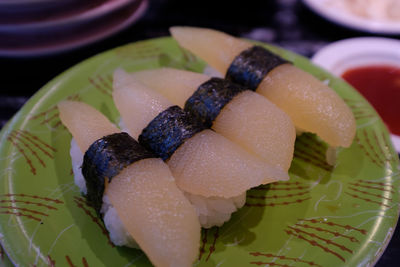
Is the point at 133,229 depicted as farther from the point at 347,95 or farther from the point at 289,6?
the point at 289,6

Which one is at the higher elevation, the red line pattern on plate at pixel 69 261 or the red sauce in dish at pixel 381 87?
the red sauce in dish at pixel 381 87

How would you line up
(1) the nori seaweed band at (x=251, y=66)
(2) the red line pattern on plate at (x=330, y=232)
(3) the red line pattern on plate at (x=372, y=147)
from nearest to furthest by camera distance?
(2) the red line pattern on plate at (x=330, y=232) < (3) the red line pattern on plate at (x=372, y=147) < (1) the nori seaweed band at (x=251, y=66)

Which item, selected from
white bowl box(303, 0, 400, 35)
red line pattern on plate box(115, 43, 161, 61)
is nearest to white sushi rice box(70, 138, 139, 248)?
red line pattern on plate box(115, 43, 161, 61)

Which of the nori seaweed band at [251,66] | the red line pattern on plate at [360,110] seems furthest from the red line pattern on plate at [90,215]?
the red line pattern on plate at [360,110]

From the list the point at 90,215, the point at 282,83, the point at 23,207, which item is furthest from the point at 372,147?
the point at 23,207

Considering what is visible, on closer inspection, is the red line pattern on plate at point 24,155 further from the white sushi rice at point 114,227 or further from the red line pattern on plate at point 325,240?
the red line pattern on plate at point 325,240

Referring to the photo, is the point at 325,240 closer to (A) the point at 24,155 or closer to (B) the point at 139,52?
(A) the point at 24,155
